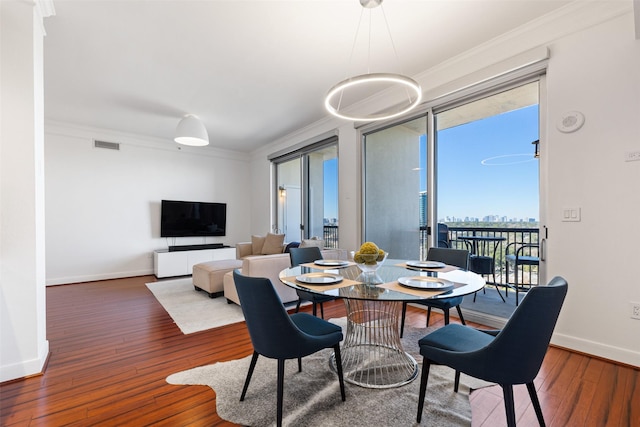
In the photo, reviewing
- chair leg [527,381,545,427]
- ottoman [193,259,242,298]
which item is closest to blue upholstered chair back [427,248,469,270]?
chair leg [527,381,545,427]

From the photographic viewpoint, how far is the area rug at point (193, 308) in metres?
3.13

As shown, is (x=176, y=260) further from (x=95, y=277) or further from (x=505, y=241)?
(x=505, y=241)

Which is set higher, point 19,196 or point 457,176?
point 457,176

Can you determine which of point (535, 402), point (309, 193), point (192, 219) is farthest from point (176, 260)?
point (535, 402)

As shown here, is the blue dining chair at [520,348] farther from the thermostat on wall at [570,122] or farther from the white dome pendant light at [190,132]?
the white dome pendant light at [190,132]

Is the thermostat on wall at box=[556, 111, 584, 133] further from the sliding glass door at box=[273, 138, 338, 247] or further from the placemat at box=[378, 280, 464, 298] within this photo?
the sliding glass door at box=[273, 138, 338, 247]

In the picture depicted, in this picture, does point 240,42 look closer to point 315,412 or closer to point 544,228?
point 315,412

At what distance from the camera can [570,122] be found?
242 cm

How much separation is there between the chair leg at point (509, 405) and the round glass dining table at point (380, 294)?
43cm

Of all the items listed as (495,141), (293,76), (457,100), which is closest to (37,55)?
(293,76)

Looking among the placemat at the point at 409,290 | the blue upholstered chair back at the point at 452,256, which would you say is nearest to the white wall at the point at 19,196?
the placemat at the point at 409,290

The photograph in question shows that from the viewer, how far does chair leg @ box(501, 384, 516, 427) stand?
121 centimetres

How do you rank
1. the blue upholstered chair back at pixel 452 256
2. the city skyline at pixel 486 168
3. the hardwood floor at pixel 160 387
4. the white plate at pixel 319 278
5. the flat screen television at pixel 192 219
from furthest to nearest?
the flat screen television at pixel 192 219 < the city skyline at pixel 486 168 < the blue upholstered chair back at pixel 452 256 < the white plate at pixel 319 278 < the hardwood floor at pixel 160 387

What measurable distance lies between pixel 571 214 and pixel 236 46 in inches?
133
